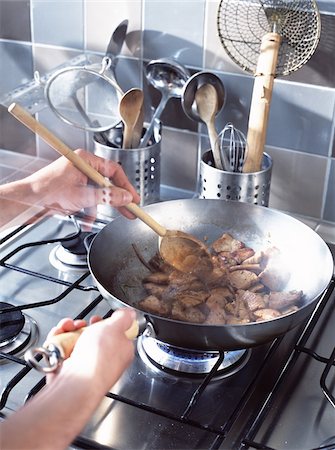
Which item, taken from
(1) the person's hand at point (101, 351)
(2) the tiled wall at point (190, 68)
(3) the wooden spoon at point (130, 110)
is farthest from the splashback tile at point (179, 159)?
(1) the person's hand at point (101, 351)

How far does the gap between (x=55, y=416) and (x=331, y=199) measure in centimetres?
70

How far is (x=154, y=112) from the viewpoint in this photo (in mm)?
1205

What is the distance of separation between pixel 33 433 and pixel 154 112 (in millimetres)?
741

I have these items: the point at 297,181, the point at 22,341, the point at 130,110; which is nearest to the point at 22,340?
the point at 22,341

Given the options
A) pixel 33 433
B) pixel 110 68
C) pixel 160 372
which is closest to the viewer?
pixel 33 433

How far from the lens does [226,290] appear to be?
0.92 metres

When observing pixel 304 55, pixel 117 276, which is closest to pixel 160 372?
pixel 117 276

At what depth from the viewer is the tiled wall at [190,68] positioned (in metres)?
1.10

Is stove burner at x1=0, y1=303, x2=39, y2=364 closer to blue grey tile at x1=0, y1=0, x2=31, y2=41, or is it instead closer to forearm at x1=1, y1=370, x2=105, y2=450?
forearm at x1=1, y1=370, x2=105, y2=450

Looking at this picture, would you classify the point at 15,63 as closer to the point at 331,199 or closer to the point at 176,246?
the point at 176,246

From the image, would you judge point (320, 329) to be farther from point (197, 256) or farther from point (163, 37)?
point (163, 37)

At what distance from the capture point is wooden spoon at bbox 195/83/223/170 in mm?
1101

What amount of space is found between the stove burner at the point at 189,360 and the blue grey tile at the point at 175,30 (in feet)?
1.72

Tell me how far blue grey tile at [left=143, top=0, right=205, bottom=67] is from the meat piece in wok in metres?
0.34
